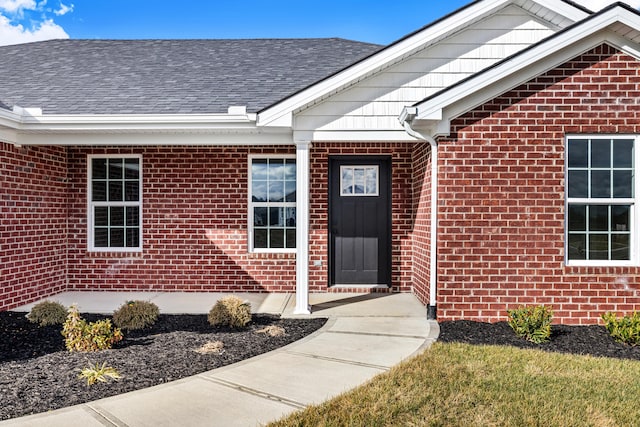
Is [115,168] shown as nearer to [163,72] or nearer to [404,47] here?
[163,72]

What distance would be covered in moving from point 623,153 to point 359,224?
14.6ft

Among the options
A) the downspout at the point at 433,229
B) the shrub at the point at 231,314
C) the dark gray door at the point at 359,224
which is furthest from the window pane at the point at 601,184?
the shrub at the point at 231,314

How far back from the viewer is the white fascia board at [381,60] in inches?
268

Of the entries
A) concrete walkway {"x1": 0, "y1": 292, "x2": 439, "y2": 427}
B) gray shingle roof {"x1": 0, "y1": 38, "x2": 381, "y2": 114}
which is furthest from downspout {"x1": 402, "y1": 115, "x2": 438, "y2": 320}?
gray shingle roof {"x1": 0, "y1": 38, "x2": 381, "y2": 114}

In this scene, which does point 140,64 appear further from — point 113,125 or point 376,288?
point 376,288

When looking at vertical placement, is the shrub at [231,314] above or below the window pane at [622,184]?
below

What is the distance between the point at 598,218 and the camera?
6.46 m

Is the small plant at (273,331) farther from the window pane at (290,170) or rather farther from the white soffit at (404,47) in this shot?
the window pane at (290,170)

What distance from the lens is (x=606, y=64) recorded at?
6.33 metres

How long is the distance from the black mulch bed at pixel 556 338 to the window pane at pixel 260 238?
404 cm

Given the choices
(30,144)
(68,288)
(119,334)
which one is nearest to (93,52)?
(30,144)

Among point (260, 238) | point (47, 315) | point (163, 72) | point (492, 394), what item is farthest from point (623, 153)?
point (163, 72)

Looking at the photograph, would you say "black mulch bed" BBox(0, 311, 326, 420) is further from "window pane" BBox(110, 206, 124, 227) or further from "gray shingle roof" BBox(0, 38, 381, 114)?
"gray shingle roof" BBox(0, 38, 381, 114)

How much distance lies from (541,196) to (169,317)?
18.2 feet
